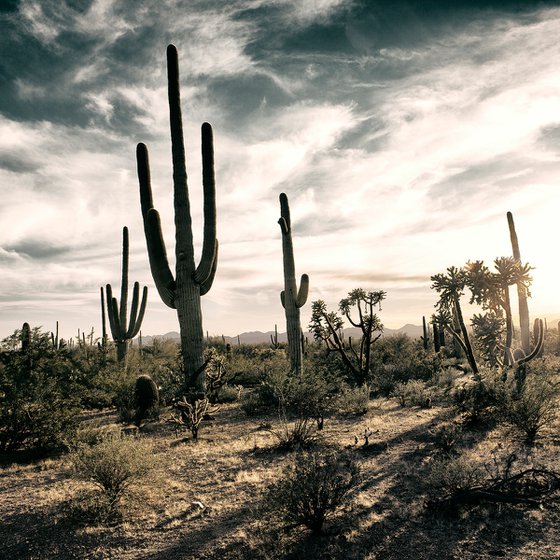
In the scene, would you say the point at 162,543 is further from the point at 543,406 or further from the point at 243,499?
the point at 543,406

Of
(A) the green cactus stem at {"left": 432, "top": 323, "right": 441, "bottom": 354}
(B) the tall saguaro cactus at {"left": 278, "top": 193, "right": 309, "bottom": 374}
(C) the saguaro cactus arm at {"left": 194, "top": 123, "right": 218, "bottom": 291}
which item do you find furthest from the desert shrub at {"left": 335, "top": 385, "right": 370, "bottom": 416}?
(A) the green cactus stem at {"left": 432, "top": 323, "right": 441, "bottom": 354}

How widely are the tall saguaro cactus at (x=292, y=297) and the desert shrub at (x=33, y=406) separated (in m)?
7.26

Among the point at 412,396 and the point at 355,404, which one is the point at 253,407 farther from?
the point at 412,396

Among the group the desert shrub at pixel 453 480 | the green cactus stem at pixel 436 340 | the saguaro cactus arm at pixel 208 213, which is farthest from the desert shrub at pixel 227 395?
the green cactus stem at pixel 436 340

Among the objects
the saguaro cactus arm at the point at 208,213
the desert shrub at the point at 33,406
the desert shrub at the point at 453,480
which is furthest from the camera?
the saguaro cactus arm at the point at 208,213

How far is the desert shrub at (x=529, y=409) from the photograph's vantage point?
7918 millimetres

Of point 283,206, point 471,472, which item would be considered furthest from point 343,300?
point 471,472

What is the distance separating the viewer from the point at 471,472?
5625 mm

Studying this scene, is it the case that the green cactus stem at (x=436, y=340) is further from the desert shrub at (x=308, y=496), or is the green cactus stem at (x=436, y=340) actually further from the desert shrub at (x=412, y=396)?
the desert shrub at (x=308, y=496)

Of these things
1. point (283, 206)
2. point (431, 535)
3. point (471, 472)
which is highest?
point (283, 206)

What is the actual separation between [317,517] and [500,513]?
217 centimetres

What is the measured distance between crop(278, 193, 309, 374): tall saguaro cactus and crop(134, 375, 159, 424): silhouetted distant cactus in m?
4.67

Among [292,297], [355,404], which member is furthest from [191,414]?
[292,297]

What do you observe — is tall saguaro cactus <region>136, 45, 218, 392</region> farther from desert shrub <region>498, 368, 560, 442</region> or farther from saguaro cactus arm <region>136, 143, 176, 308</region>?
desert shrub <region>498, 368, 560, 442</region>
